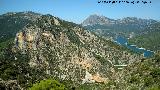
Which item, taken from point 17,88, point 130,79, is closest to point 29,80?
point 17,88

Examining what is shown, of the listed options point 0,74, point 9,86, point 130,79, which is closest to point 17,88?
point 9,86

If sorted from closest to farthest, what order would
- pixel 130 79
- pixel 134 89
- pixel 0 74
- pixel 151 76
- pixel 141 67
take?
pixel 134 89 → pixel 151 76 → pixel 130 79 → pixel 141 67 → pixel 0 74

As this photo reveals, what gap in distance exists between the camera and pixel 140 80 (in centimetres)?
9606

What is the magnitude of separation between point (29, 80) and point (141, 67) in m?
50.6

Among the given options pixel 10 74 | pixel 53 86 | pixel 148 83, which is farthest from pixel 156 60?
pixel 10 74

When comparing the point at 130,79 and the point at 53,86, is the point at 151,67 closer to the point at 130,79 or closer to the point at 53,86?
the point at 130,79

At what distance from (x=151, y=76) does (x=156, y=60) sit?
53.8 feet

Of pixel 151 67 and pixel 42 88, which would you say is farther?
pixel 151 67

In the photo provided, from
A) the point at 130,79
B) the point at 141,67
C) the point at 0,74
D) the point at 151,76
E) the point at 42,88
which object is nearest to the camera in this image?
the point at 42,88

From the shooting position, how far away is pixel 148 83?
297ft

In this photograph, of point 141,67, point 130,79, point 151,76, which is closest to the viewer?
point 151,76

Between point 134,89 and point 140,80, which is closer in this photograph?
point 134,89

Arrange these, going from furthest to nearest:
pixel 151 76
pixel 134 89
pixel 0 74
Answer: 1. pixel 0 74
2. pixel 151 76
3. pixel 134 89

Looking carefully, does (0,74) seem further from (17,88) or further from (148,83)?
(148,83)
